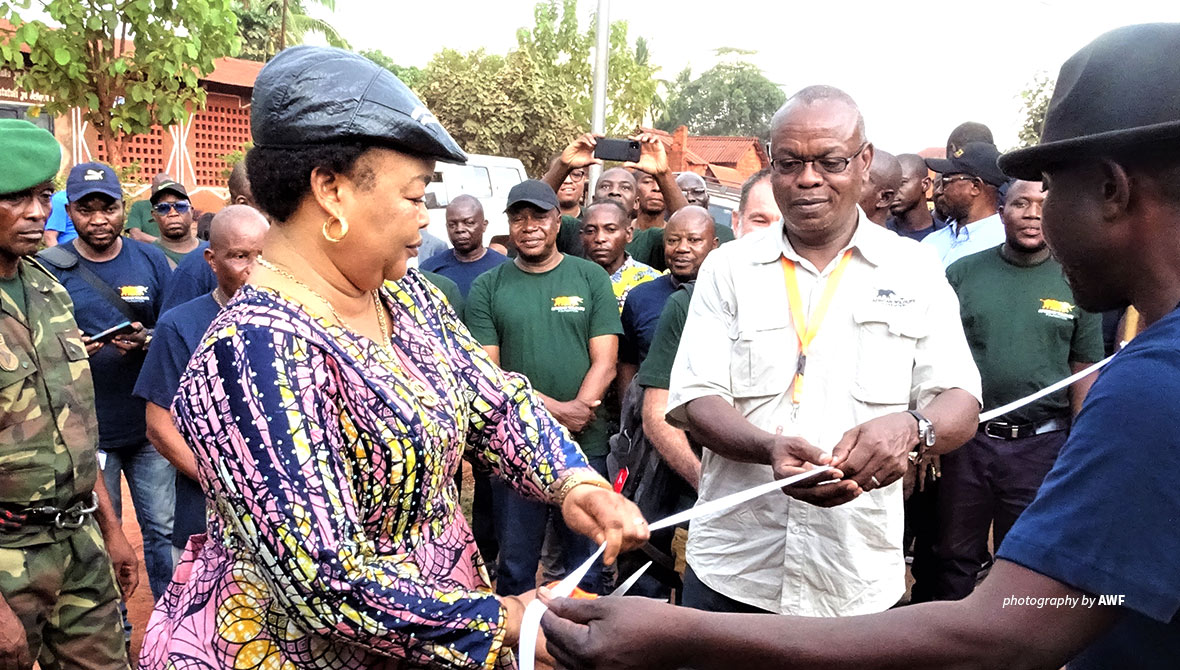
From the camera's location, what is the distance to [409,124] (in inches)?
73.4

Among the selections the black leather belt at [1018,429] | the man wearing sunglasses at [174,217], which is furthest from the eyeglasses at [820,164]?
the man wearing sunglasses at [174,217]

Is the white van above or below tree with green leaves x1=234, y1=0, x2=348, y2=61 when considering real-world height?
below

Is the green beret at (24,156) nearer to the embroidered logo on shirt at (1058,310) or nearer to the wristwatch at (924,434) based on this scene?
the wristwatch at (924,434)

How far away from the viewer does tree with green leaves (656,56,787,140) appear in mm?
70125

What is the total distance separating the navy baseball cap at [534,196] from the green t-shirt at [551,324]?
0.48m

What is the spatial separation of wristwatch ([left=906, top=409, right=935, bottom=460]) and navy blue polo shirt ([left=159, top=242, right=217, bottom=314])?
4.08 metres

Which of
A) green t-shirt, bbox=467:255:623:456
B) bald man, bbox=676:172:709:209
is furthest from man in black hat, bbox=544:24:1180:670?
bald man, bbox=676:172:709:209

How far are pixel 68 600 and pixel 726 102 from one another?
7071 cm

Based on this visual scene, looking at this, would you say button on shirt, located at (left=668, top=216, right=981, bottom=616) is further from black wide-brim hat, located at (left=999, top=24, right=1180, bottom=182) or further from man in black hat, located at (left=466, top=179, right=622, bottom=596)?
man in black hat, located at (left=466, top=179, right=622, bottom=596)

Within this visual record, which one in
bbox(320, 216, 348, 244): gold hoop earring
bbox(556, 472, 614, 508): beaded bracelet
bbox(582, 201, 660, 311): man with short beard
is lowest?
bbox(582, 201, 660, 311): man with short beard

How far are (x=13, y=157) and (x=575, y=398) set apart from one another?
310cm

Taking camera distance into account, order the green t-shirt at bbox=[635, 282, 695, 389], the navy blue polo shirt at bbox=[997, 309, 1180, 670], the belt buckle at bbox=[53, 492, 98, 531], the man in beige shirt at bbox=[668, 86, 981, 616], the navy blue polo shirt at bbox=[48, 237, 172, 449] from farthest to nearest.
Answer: the navy blue polo shirt at bbox=[48, 237, 172, 449] < the green t-shirt at bbox=[635, 282, 695, 389] < the belt buckle at bbox=[53, 492, 98, 531] < the man in beige shirt at bbox=[668, 86, 981, 616] < the navy blue polo shirt at bbox=[997, 309, 1180, 670]

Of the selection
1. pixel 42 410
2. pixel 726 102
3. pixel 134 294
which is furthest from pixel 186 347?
pixel 726 102

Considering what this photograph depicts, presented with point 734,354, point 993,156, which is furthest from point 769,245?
point 993,156
